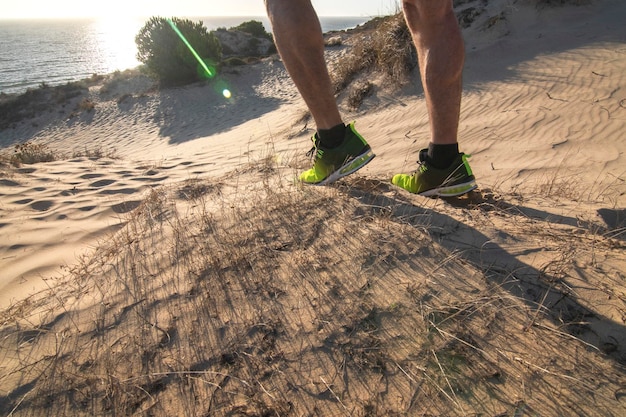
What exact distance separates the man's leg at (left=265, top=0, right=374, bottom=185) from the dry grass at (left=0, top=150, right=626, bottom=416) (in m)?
0.30

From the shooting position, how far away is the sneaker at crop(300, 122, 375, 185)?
195 centimetres

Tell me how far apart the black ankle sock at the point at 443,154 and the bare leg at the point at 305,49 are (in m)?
0.57

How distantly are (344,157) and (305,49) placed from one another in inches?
23.8

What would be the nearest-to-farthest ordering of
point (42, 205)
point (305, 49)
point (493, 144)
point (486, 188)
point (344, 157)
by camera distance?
point (305, 49) → point (344, 157) → point (486, 188) → point (493, 144) → point (42, 205)

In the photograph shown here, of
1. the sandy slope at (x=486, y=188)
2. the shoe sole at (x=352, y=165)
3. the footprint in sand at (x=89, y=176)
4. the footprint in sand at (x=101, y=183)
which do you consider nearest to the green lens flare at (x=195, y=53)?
the sandy slope at (x=486, y=188)

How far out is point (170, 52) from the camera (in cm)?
1534

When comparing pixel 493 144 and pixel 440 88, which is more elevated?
pixel 440 88

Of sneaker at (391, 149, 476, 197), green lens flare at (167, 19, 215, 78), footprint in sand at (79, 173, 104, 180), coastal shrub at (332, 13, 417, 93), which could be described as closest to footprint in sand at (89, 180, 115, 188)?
footprint in sand at (79, 173, 104, 180)

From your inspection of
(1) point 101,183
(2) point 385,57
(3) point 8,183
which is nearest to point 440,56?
(1) point 101,183

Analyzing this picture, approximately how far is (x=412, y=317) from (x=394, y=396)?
11.4 inches

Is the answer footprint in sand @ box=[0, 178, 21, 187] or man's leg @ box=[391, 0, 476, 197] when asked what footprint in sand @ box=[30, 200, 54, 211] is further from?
man's leg @ box=[391, 0, 476, 197]

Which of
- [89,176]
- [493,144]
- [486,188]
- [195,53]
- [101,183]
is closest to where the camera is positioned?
[486,188]

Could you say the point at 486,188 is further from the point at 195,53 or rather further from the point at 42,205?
the point at 195,53

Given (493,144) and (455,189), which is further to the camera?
(493,144)
